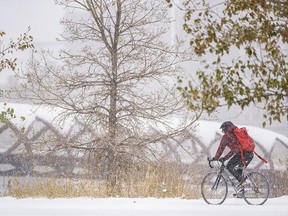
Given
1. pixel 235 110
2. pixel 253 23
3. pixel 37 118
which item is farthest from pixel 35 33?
pixel 253 23

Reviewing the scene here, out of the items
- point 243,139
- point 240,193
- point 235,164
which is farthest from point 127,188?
point 243,139

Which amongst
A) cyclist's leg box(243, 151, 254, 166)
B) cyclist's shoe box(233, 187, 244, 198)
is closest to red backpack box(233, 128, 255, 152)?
cyclist's leg box(243, 151, 254, 166)

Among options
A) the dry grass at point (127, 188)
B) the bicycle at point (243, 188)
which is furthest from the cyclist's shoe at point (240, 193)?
the dry grass at point (127, 188)

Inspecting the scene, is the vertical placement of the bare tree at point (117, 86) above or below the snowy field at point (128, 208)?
above

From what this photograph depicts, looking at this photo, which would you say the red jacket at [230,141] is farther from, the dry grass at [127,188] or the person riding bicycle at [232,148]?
the dry grass at [127,188]

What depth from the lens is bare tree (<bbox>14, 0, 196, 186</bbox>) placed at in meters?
15.0

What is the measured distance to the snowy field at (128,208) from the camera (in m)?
9.81

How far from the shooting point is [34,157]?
15898 millimetres

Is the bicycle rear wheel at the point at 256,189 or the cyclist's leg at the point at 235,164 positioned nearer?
the cyclist's leg at the point at 235,164

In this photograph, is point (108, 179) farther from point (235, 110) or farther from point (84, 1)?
point (235, 110)

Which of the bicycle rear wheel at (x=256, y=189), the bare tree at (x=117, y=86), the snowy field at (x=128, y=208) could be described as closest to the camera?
the snowy field at (x=128, y=208)

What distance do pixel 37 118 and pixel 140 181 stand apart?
1301 cm

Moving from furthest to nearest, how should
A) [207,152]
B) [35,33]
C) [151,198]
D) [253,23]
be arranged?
[35,33] → [207,152] → [151,198] → [253,23]

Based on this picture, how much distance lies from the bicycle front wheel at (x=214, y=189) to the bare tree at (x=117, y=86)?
2.91m
